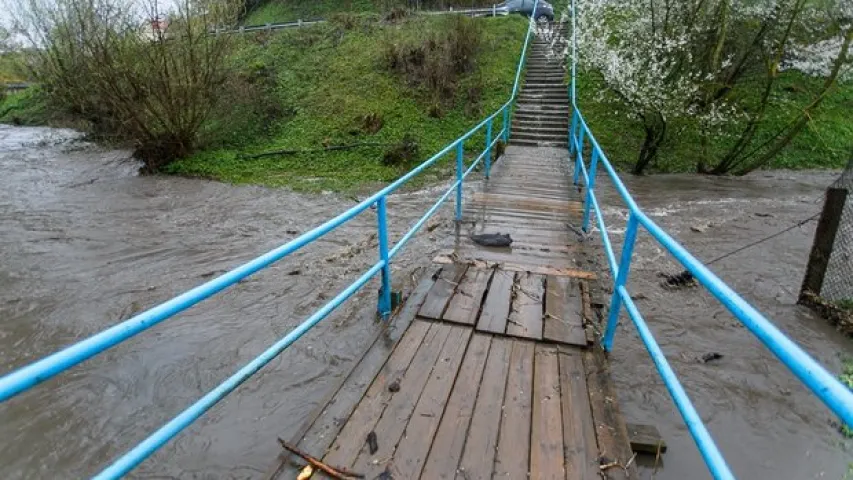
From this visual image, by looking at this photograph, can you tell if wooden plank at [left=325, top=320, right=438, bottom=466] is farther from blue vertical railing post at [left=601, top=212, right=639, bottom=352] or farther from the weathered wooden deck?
blue vertical railing post at [left=601, top=212, right=639, bottom=352]

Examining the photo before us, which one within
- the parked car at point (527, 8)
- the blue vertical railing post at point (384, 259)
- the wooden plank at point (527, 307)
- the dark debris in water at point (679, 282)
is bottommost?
the dark debris in water at point (679, 282)

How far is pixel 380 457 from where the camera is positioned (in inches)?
83.4

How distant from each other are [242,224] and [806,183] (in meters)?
12.8

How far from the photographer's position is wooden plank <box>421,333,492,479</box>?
81.8 inches

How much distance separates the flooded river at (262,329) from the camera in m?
3.28

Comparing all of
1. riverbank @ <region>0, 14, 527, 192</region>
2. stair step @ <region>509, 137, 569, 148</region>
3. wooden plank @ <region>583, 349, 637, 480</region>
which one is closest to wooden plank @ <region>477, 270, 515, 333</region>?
wooden plank @ <region>583, 349, 637, 480</region>

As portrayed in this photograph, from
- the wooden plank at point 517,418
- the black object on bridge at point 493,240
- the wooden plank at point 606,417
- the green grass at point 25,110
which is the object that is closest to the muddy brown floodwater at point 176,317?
the black object on bridge at point 493,240

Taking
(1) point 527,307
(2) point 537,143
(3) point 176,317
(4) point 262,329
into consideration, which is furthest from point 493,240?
(2) point 537,143

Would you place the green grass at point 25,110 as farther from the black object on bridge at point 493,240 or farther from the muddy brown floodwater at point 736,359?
the muddy brown floodwater at point 736,359

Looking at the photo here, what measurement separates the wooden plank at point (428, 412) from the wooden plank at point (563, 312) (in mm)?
600

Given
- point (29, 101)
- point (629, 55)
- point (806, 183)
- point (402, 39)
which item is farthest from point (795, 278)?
point (29, 101)

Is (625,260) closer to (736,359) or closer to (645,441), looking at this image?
(645,441)

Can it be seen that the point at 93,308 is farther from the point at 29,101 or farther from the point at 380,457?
the point at 29,101

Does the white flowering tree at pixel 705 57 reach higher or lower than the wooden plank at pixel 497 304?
higher
